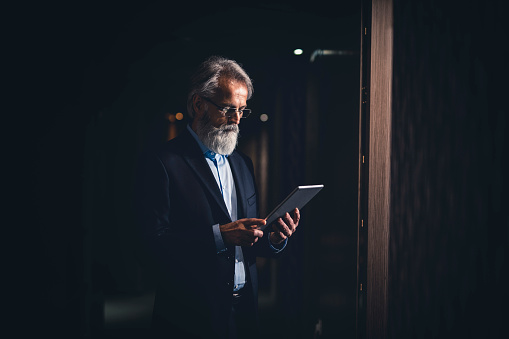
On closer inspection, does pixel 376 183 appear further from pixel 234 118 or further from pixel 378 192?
pixel 234 118

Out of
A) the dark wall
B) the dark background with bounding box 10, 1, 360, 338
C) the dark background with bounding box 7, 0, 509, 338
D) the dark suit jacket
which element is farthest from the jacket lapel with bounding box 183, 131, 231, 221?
the dark wall

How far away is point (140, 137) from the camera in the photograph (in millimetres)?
4590

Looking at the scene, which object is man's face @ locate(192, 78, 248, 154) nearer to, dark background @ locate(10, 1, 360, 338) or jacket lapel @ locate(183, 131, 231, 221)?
jacket lapel @ locate(183, 131, 231, 221)

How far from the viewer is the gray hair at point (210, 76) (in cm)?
185

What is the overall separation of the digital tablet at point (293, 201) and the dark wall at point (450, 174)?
36cm

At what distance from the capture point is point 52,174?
190 centimetres

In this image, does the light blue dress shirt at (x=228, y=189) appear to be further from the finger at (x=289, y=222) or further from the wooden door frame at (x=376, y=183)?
the wooden door frame at (x=376, y=183)

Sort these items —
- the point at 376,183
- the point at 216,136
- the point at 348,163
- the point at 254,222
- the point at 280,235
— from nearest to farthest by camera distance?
the point at 376,183 → the point at 254,222 → the point at 280,235 → the point at 216,136 → the point at 348,163

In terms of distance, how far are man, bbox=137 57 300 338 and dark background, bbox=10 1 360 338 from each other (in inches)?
7.5

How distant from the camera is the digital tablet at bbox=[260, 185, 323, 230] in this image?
→ 1.48 metres

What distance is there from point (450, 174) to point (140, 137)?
383 centimetres

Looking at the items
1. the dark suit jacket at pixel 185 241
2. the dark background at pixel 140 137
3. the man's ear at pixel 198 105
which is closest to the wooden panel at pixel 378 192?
the dark background at pixel 140 137

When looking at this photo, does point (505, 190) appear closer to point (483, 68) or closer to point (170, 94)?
point (483, 68)

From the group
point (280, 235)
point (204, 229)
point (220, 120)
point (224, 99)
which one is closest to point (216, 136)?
point (220, 120)
